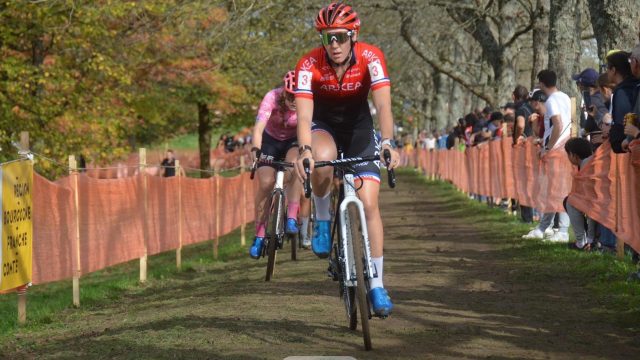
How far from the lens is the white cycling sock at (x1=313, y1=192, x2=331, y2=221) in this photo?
8148mm

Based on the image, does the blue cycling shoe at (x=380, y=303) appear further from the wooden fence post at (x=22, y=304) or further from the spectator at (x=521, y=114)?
the spectator at (x=521, y=114)

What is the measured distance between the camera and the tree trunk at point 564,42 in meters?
19.4

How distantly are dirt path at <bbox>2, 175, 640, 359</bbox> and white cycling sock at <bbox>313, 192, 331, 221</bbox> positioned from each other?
773 millimetres

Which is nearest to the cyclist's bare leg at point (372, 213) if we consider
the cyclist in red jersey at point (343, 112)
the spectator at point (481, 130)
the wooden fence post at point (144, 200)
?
the cyclist in red jersey at point (343, 112)

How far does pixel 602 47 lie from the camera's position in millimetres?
14727

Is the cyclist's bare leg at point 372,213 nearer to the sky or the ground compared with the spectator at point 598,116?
nearer to the ground

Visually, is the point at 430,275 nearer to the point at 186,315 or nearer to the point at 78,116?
the point at 186,315

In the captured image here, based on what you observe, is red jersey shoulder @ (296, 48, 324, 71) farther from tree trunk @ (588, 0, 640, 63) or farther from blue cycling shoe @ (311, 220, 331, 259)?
tree trunk @ (588, 0, 640, 63)

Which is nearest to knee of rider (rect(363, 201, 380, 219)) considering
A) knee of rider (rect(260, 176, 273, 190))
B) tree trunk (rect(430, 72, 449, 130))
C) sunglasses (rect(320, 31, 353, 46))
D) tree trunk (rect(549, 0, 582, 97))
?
sunglasses (rect(320, 31, 353, 46))

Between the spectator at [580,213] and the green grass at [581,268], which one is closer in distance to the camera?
the green grass at [581,268]

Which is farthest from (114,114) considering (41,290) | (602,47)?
(602,47)

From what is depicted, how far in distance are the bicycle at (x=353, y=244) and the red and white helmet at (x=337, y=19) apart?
0.88m

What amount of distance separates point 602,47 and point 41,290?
9.20 meters

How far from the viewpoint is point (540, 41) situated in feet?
81.2
